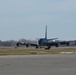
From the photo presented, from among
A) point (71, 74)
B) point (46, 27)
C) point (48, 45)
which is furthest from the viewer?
point (46, 27)

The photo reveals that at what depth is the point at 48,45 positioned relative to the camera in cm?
10088

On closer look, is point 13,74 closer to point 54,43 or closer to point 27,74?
point 27,74

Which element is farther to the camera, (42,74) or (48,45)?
(48,45)

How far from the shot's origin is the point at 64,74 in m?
17.5

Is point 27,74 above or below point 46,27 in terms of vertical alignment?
below

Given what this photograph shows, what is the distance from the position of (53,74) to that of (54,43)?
287 ft

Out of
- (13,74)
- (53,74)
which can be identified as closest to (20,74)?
(13,74)

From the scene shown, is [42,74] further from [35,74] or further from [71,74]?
[71,74]

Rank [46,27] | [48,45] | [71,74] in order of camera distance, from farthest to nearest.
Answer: [46,27] → [48,45] → [71,74]

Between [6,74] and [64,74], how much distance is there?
2954mm

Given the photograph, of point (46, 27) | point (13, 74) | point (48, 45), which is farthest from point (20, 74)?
point (46, 27)

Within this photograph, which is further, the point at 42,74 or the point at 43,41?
the point at 43,41

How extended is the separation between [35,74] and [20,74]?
2.53 feet

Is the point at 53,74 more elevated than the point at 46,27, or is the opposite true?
the point at 46,27
